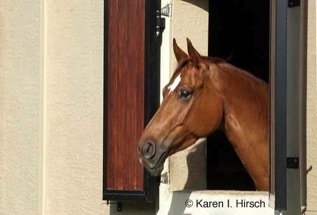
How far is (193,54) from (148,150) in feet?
1.98

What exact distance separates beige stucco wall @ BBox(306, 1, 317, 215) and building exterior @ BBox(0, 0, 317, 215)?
2.64 ft

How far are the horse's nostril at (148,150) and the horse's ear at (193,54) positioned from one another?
1.75ft

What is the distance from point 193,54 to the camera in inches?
281

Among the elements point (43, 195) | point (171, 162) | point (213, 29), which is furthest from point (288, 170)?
point (213, 29)

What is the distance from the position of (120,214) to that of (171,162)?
51 cm

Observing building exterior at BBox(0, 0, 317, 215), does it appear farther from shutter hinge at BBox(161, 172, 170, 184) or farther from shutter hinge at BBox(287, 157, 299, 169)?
shutter hinge at BBox(287, 157, 299, 169)

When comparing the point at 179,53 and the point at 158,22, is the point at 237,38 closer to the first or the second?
the point at 158,22

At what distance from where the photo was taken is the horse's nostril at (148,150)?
23.1 feet

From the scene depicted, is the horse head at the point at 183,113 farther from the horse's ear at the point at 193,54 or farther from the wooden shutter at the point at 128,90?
the wooden shutter at the point at 128,90

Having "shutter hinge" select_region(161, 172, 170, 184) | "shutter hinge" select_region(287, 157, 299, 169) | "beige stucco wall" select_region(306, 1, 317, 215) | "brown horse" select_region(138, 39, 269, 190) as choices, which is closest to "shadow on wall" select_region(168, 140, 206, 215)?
"shutter hinge" select_region(161, 172, 170, 184)

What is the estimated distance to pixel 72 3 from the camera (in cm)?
827

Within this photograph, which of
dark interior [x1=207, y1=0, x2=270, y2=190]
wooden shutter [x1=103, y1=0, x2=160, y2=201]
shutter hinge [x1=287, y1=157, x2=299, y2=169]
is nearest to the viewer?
shutter hinge [x1=287, y1=157, x2=299, y2=169]

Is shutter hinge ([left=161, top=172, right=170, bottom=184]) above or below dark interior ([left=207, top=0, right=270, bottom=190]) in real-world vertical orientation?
below

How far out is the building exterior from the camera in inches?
321
